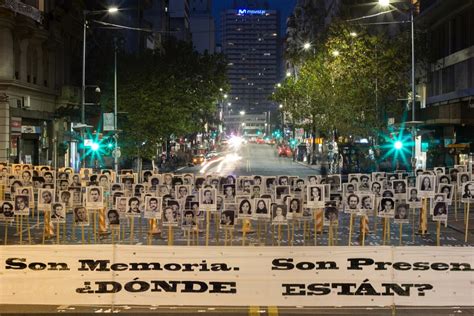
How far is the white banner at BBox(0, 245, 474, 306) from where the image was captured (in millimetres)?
10297

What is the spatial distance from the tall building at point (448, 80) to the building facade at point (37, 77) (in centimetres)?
2373

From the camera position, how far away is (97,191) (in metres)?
20.5

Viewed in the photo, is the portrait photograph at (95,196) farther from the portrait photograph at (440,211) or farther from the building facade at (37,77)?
the building facade at (37,77)

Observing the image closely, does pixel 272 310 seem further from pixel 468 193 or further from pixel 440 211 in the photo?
pixel 468 193

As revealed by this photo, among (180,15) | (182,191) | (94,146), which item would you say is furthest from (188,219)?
(180,15)

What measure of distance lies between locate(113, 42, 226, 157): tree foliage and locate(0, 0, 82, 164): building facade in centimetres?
405

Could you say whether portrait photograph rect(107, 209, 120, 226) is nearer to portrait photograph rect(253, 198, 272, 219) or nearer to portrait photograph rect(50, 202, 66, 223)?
portrait photograph rect(50, 202, 66, 223)

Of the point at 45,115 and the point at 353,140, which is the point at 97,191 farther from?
the point at 353,140

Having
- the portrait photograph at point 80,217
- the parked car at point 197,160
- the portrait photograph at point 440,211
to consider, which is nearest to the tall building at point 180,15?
the parked car at point 197,160

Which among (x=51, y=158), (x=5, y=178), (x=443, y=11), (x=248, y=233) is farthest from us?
(x=51, y=158)

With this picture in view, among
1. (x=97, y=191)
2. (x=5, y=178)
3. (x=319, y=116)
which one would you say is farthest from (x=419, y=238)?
(x=319, y=116)

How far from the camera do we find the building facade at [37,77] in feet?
135

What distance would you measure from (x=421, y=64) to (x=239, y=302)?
152 ft

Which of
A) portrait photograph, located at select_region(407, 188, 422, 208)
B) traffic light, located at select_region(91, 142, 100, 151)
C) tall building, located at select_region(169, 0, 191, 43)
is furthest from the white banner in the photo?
tall building, located at select_region(169, 0, 191, 43)
